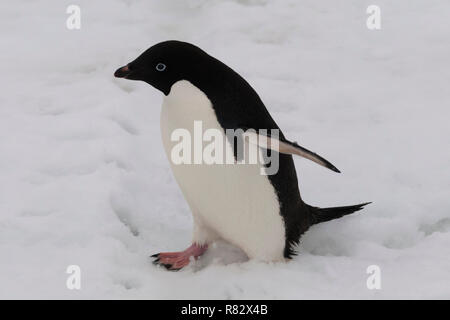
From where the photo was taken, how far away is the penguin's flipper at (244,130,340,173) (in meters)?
2.22

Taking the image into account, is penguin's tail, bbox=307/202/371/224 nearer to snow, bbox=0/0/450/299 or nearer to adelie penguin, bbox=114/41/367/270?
snow, bbox=0/0/450/299

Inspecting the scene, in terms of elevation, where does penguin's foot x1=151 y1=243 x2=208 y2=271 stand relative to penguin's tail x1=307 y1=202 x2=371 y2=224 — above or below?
below

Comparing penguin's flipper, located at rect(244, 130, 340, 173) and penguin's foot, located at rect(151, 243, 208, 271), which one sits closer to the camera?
penguin's flipper, located at rect(244, 130, 340, 173)

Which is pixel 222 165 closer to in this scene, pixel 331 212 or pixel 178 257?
pixel 178 257

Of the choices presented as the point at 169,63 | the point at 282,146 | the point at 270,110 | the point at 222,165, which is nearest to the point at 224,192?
the point at 222,165

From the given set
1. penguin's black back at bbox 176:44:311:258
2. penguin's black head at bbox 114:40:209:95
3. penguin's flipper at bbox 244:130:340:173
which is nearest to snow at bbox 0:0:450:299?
penguin's black back at bbox 176:44:311:258

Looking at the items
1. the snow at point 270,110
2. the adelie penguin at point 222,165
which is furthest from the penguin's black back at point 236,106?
the snow at point 270,110

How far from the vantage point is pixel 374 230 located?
9.10 feet

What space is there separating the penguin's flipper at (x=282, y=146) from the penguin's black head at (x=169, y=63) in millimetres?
271

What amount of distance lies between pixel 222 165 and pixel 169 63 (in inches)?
14.0

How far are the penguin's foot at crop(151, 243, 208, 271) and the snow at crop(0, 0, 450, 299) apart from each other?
0.03m
